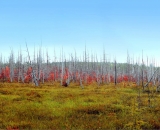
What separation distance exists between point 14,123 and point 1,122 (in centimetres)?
98

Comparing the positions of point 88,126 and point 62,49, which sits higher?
point 62,49

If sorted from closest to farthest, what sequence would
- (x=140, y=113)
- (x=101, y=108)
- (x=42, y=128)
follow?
1. (x=42, y=128)
2. (x=140, y=113)
3. (x=101, y=108)

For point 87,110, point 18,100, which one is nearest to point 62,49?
point 18,100

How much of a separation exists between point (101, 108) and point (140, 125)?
5224 millimetres

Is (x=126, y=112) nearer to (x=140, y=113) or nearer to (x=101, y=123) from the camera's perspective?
(x=140, y=113)

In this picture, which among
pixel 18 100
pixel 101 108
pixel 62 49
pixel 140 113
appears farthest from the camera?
pixel 62 49

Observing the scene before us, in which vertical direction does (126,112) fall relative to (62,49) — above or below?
below

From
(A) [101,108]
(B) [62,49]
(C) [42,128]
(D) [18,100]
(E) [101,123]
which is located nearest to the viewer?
(C) [42,128]

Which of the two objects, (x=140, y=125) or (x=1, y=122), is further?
(x=1, y=122)

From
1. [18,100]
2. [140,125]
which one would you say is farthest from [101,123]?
[18,100]

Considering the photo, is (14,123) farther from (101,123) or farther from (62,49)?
(62,49)

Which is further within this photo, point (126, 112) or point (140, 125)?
point (126, 112)

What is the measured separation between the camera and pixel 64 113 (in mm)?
15852

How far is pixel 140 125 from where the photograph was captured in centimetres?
1232
